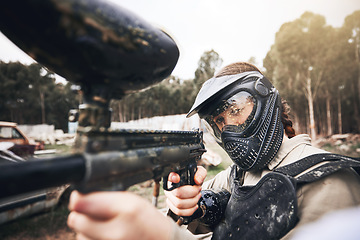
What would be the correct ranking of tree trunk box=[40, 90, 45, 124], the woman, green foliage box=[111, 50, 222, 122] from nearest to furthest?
the woman < tree trunk box=[40, 90, 45, 124] < green foliage box=[111, 50, 222, 122]

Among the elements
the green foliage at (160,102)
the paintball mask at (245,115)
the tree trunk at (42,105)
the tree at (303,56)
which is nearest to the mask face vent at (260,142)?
the paintball mask at (245,115)

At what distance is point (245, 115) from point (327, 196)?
0.97 meters

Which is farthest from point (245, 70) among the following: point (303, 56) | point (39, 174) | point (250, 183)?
Result: point (303, 56)

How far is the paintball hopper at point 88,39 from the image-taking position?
2.26 ft

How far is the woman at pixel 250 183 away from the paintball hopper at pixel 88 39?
0.58 metres

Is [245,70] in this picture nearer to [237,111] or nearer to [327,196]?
[237,111]

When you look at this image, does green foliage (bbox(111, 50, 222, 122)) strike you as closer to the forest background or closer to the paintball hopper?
the forest background

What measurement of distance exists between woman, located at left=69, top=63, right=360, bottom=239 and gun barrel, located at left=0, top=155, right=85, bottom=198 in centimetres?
13

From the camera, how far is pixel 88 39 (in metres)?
0.75

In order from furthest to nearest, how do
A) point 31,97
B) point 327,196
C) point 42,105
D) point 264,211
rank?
point 42,105 < point 31,97 < point 264,211 < point 327,196

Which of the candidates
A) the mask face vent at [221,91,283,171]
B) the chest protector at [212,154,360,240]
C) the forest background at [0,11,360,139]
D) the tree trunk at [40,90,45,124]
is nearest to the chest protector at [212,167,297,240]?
the chest protector at [212,154,360,240]

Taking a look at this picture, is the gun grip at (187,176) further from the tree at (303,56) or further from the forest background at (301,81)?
the tree at (303,56)

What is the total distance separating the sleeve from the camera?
1.30 metres

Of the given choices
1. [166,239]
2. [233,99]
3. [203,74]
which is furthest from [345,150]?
[166,239]
